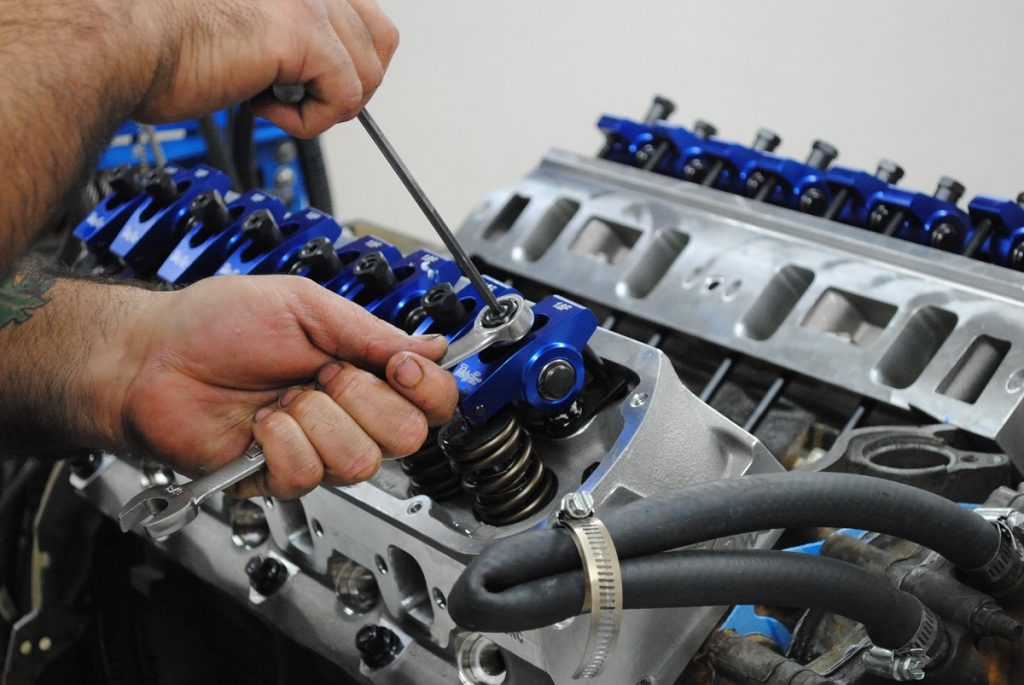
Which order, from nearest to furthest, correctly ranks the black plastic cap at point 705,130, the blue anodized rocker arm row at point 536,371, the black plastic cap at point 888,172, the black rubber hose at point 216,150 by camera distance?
the blue anodized rocker arm row at point 536,371, the black plastic cap at point 888,172, the black plastic cap at point 705,130, the black rubber hose at point 216,150

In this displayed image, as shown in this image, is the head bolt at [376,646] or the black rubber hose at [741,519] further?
the head bolt at [376,646]

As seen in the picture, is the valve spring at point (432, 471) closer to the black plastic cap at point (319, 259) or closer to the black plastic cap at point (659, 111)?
the black plastic cap at point (319, 259)

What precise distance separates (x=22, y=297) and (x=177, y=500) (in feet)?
1.26

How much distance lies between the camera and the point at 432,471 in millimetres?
1017

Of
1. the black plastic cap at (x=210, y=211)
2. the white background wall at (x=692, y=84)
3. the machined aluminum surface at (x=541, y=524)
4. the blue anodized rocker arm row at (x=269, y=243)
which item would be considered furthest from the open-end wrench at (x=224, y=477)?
the white background wall at (x=692, y=84)

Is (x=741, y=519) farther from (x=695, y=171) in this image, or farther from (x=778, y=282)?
(x=695, y=171)

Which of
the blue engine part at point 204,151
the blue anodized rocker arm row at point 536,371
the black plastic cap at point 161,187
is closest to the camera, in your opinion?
the blue anodized rocker arm row at point 536,371

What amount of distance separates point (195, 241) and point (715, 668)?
77 cm

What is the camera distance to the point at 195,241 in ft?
4.25

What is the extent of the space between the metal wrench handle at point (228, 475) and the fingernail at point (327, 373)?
8 centimetres

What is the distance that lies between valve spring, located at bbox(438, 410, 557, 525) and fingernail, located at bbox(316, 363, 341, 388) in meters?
0.11

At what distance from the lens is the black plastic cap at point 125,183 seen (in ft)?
4.65

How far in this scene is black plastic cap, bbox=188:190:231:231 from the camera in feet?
4.21

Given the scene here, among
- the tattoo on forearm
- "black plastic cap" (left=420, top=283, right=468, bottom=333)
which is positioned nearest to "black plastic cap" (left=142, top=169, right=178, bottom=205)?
the tattoo on forearm
